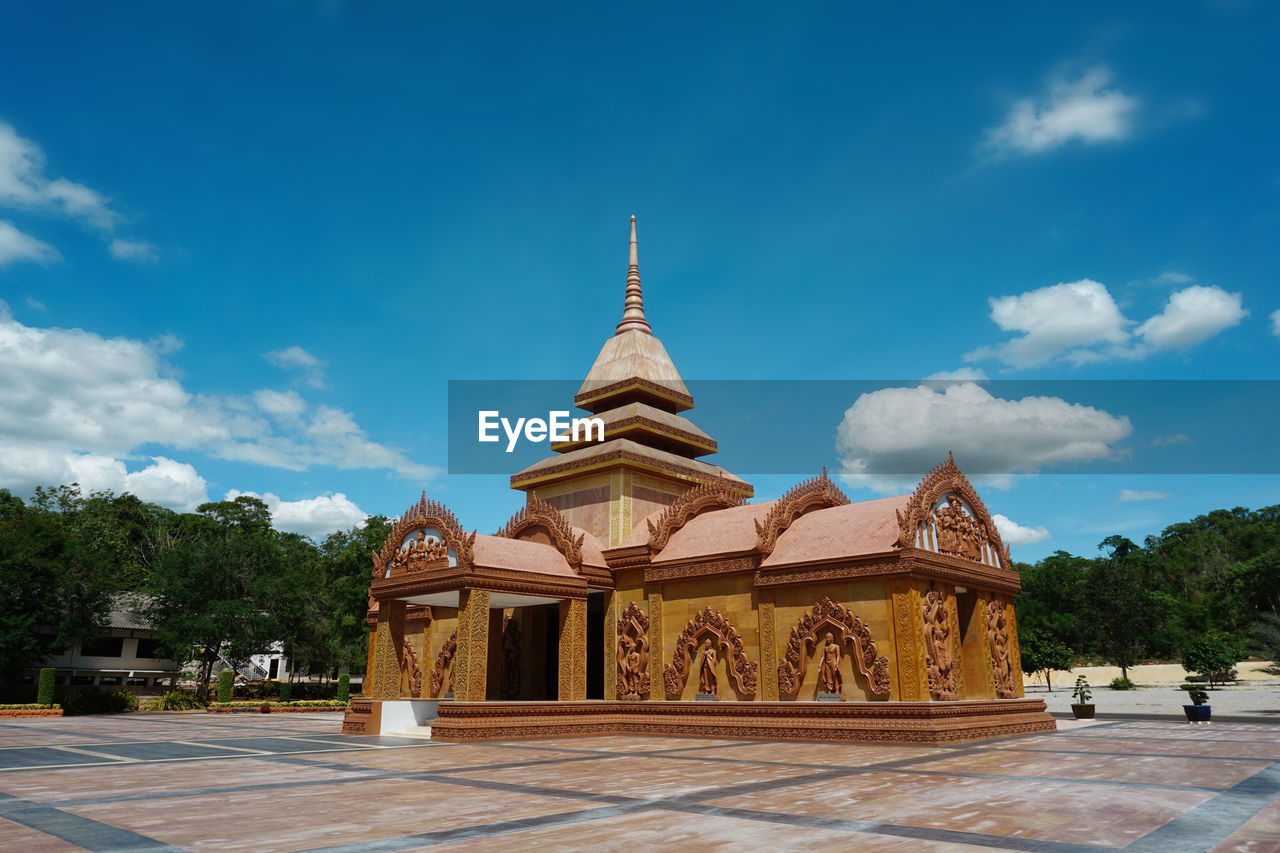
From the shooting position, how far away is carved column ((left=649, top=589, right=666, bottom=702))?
21.7 metres

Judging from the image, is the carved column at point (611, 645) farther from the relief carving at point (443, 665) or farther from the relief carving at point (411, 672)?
the relief carving at point (411, 672)

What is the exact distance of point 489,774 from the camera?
1176cm

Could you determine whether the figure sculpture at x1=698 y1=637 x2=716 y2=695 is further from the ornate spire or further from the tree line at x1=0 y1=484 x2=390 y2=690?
the tree line at x1=0 y1=484 x2=390 y2=690

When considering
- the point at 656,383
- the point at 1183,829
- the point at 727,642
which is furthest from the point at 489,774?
the point at 656,383

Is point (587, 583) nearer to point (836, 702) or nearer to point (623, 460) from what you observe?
point (623, 460)

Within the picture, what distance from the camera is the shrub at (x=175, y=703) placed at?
37.8 m

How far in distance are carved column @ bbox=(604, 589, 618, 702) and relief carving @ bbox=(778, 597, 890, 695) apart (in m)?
5.14

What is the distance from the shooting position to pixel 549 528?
2375 cm

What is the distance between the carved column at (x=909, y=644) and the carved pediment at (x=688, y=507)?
22.6 feet

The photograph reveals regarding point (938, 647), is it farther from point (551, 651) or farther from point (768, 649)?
point (551, 651)

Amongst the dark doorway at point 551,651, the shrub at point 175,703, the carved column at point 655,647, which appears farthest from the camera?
the shrub at point 175,703

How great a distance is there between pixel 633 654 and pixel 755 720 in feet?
14.5

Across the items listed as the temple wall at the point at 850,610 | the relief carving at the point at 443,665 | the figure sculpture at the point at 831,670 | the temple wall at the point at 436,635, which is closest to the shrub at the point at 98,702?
the temple wall at the point at 436,635

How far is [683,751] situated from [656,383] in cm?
1564
